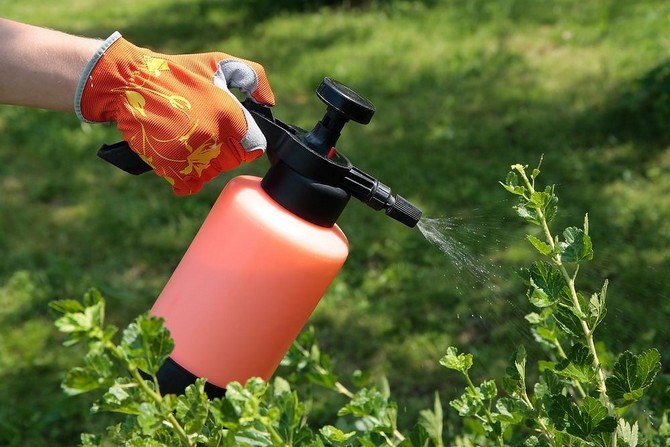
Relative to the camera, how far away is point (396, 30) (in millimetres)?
6492

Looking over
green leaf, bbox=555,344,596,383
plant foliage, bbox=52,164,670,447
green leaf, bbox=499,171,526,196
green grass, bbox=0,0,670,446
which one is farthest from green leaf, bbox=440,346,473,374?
green grass, bbox=0,0,670,446

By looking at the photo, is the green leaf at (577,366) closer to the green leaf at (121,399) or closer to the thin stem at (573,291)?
the thin stem at (573,291)

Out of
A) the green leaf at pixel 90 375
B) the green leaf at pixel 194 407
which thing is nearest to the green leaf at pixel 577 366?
the green leaf at pixel 194 407

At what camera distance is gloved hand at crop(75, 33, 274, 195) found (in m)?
1.53

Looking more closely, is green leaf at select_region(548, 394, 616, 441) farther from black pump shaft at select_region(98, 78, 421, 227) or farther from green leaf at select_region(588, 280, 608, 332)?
black pump shaft at select_region(98, 78, 421, 227)

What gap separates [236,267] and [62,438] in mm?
1671

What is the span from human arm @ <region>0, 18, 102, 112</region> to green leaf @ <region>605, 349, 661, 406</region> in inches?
45.1

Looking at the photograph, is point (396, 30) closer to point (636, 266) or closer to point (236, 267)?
point (636, 266)

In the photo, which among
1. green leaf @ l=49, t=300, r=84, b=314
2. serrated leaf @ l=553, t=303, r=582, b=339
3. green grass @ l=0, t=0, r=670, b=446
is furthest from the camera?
green grass @ l=0, t=0, r=670, b=446

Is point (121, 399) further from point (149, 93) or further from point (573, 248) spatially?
point (149, 93)

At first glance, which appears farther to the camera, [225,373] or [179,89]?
[179,89]

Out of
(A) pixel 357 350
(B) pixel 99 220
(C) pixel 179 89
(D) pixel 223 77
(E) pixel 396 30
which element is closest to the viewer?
(C) pixel 179 89

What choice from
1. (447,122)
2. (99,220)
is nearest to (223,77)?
(99,220)

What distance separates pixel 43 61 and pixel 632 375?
4.11ft
